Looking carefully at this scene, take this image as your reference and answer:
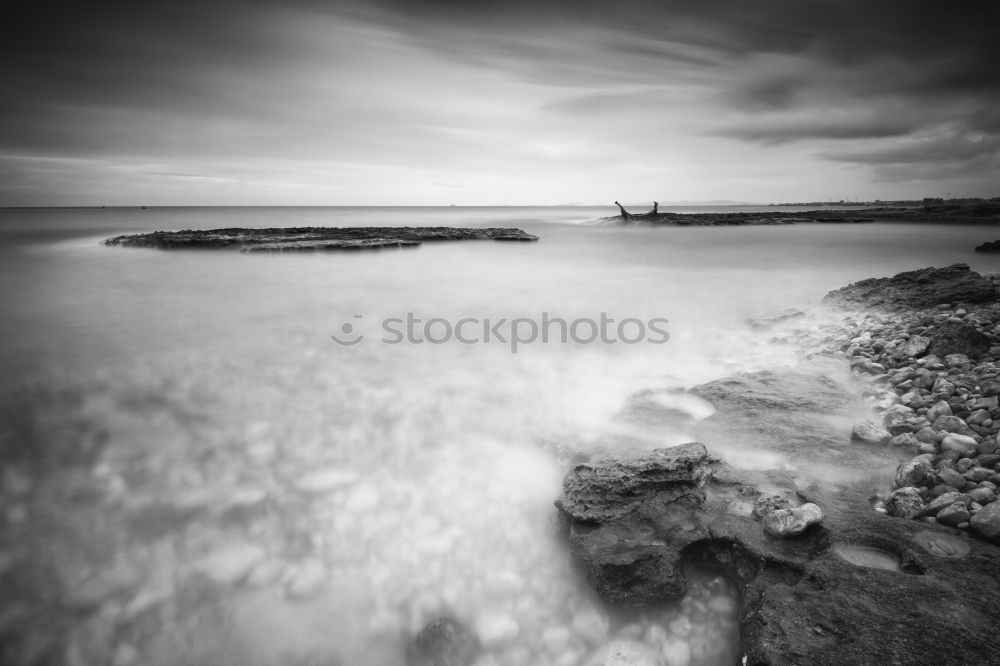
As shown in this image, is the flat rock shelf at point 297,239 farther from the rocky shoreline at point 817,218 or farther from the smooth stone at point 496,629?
the smooth stone at point 496,629

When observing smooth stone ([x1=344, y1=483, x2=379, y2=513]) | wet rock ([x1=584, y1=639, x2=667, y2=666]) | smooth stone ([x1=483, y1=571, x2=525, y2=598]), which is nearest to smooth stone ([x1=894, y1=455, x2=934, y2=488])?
wet rock ([x1=584, y1=639, x2=667, y2=666])

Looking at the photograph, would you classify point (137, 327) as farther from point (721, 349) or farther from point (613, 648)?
point (721, 349)

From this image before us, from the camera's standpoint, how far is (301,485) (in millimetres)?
3719

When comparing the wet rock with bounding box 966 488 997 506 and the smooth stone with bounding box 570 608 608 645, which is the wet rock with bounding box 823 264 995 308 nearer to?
the wet rock with bounding box 966 488 997 506

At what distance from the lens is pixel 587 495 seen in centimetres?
314

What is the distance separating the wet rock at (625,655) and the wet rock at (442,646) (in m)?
0.63

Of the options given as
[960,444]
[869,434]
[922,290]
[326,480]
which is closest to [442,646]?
[326,480]

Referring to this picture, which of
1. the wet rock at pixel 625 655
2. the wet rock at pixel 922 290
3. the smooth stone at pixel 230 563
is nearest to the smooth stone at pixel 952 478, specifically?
the wet rock at pixel 625 655

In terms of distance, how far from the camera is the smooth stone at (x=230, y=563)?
2896 millimetres

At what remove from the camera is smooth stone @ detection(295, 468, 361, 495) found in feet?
12.1

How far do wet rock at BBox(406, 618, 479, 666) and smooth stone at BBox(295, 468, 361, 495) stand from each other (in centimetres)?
152

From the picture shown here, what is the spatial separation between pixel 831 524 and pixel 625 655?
1.48 m

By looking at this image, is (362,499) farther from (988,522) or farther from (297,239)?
(297,239)

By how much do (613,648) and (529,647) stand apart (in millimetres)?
447
